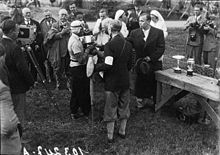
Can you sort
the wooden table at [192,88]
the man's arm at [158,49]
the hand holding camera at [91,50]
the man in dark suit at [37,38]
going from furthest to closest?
the man in dark suit at [37,38] → the man's arm at [158,49] → the hand holding camera at [91,50] → the wooden table at [192,88]

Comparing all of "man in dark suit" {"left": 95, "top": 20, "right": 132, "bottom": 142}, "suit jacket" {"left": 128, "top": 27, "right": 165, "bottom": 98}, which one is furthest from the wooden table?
"man in dark suit" {"left": 95, "top": 20, "right": 132, "bottom": 142}

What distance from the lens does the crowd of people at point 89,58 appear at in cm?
437

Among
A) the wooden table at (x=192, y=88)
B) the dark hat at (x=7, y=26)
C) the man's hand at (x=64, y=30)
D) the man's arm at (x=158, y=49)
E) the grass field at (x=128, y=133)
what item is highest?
the dark hat at (x=7, y=26)

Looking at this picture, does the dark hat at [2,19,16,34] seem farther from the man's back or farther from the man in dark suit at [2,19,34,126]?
the man's back

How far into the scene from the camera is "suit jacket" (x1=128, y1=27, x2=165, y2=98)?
20.5 ft

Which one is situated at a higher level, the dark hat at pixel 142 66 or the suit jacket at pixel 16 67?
the suit jacket at pixel 16 67

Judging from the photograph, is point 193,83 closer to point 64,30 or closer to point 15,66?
point 15,66

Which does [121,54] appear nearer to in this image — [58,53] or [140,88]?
[140,88]

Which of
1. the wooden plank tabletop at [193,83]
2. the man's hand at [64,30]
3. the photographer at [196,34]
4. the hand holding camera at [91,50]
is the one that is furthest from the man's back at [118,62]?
the photographer at [196,34]

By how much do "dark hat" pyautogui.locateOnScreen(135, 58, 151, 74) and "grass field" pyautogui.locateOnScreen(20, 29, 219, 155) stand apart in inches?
35.5

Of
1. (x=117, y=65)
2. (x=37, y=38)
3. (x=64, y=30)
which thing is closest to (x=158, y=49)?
(x=117, y=65)

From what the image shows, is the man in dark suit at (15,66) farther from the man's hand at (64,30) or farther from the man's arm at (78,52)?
the man's hand at (64,30)

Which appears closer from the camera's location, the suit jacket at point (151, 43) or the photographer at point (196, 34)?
the suit jacket at point (151, 43)

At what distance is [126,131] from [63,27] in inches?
117
